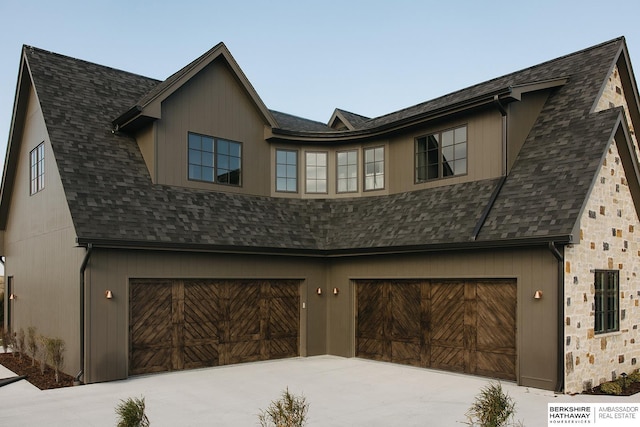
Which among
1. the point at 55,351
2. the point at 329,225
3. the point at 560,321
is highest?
the point at 329,225

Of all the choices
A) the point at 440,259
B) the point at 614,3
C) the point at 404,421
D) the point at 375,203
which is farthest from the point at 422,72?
the point at 404,421

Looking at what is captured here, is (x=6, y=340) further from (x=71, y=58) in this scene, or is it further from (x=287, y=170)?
(x=287, y=170)

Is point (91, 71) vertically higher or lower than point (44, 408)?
higher

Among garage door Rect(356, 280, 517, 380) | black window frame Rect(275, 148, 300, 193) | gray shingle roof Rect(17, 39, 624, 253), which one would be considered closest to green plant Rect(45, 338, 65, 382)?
gray shingle roof Rect(17, 39, 624, 253)

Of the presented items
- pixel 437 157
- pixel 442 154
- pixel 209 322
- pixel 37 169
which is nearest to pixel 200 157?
pixel 209 322

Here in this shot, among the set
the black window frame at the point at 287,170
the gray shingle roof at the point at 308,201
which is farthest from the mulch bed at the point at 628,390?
the black window frame at the point at 287,170

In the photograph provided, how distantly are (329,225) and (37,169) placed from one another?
7.68 meters

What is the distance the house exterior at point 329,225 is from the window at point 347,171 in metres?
0.06

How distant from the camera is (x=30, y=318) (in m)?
13.7

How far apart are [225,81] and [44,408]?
872 cm

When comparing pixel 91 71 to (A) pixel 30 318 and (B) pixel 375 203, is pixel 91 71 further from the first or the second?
(B) pixel 375 203

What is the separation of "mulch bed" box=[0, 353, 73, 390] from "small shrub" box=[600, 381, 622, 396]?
9968 mm

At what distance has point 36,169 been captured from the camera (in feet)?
43.7

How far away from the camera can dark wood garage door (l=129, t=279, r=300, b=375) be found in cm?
1090
